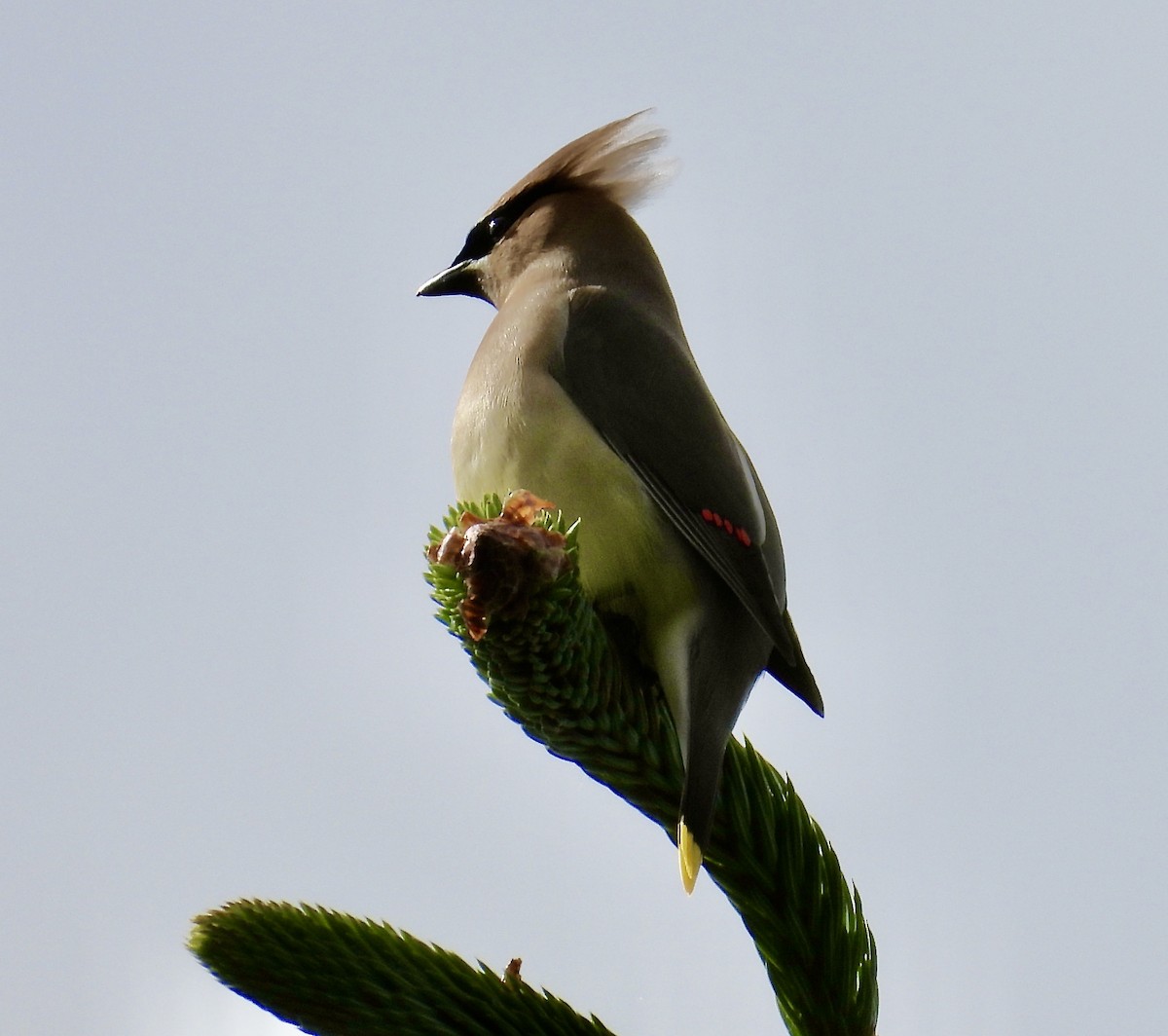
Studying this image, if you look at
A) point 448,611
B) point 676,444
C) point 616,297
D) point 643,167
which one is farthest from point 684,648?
point 643,167

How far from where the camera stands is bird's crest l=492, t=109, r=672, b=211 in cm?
400

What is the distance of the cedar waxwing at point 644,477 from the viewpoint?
2564 mm

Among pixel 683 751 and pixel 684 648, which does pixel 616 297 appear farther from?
pixel 683 751

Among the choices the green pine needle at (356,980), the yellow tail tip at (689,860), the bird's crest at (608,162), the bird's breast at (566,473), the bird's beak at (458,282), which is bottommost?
the green pine needle at (356,980)

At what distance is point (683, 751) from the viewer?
6.97ft

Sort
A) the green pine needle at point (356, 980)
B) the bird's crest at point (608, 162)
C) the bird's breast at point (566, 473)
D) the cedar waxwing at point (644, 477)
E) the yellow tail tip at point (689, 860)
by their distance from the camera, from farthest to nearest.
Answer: the bird's crest at point (608, 162) < the bird's breast at point (566, 473) < the cedar waxwing at point (644, 477) < the yellow tail tip at point (689, 860) < the green pine needle at point (356, 980)

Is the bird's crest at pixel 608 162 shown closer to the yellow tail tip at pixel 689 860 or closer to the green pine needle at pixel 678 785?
the green pine needle at pixel 678 785

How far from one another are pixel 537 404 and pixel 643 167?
4.57 ft

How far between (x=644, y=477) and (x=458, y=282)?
62.4 inches

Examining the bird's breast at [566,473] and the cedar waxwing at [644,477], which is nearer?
the cedar waxwing at [644,477]

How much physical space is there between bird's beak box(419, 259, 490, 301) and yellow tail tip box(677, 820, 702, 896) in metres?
2.51

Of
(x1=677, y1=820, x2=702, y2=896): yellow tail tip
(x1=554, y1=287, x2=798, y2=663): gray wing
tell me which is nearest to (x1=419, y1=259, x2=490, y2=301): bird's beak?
(x1=554, y1=287, x2=798, y2=663): gray wing

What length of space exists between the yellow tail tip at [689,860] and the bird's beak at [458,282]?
98.7 inches

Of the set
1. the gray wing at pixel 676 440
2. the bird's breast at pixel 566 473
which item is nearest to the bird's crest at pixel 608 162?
the gray wing at pixel 676 440
